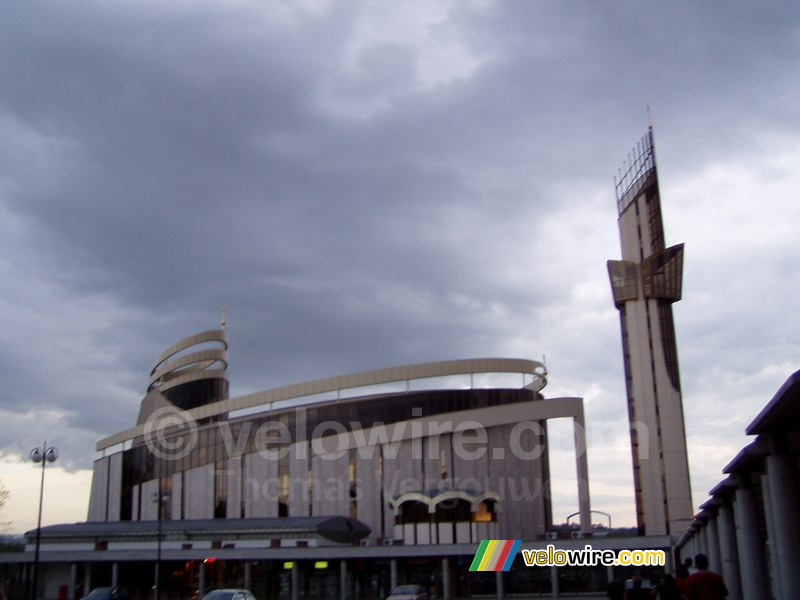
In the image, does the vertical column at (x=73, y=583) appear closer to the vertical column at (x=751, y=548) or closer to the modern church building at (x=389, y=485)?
the modern church building at (x=389, y=485)

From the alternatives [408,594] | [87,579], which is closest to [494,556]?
[408,594]

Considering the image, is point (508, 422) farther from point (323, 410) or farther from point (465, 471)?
point (323, 410)

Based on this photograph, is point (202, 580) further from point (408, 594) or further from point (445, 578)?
point (408, 594)

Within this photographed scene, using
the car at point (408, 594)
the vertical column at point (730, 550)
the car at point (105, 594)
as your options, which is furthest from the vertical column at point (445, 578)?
the vertical column at point (730, 550)

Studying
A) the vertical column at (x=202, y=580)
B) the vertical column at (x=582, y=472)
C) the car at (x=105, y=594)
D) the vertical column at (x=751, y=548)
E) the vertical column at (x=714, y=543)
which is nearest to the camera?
the vertical column at (x=751, y=548)

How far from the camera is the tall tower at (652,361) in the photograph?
198ft

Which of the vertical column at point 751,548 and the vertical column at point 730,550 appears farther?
the vertical column at point 730,550

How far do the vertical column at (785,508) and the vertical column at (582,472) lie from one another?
4574 cm

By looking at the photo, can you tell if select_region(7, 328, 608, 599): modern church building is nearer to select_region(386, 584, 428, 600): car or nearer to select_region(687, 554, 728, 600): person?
select_region(386, 584, 428, 600): car

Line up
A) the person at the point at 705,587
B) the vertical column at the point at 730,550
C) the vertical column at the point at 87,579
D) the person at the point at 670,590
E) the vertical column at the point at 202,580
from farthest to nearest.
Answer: the vertical column at the point at 87,579, the vertical column at the point at 202,580, the vertical column at the point at 730,550, the person at the point at 670,590, the person at the point at 705,587

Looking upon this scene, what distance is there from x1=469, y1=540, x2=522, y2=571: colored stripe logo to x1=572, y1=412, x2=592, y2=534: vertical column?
1203 centimetres

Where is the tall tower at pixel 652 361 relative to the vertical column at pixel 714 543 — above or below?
above

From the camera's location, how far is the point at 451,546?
1965 inches

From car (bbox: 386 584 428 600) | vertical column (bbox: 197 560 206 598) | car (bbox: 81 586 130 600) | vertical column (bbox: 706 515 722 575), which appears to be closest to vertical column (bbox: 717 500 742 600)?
vertical column (bbox: 706 515 722 575)
